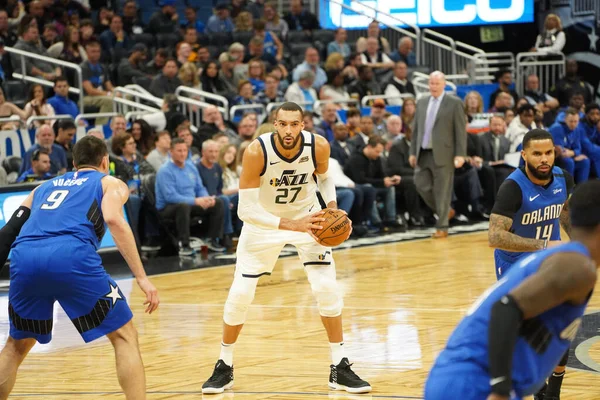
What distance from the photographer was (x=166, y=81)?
56.1 feet

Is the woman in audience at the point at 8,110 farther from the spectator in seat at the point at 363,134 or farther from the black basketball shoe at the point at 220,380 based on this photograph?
the black basketball shoe at the point at 220,380

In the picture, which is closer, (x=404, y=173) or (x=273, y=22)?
(x=404, y=173)

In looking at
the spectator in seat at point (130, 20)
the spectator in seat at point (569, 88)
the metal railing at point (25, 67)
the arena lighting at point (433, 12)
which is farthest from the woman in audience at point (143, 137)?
the spectator in seat at point (569, 88)

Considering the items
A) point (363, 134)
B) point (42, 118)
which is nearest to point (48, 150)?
point (42, 118)

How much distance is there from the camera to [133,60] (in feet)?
59.2

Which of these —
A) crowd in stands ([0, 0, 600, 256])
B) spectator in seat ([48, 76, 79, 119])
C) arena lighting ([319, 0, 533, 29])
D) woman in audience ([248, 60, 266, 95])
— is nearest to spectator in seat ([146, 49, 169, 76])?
crowd in stands ([0, 0, 600, 256])

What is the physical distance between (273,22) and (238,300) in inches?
575

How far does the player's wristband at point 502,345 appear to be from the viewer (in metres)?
3.38

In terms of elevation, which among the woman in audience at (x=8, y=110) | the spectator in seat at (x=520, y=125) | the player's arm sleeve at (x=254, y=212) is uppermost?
the player's arm sleeve at (x=254, y=212)

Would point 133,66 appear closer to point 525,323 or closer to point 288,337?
point 288,337

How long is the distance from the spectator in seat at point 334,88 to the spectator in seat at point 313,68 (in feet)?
1.17

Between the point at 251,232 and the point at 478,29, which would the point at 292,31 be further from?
the point at 251,232

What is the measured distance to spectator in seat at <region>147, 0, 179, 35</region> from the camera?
2023 cm

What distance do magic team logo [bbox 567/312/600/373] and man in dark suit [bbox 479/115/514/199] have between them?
7645mm
